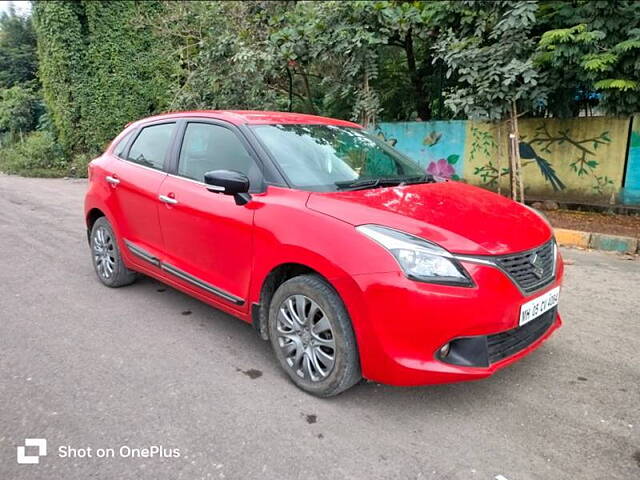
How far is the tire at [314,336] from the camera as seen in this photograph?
8.66 ft

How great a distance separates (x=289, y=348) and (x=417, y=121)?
28.0ft

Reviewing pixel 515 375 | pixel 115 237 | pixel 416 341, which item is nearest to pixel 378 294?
pixel 416 341

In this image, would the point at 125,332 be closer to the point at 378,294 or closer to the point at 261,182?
the point at 261,182

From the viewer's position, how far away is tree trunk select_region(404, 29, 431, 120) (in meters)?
10.4

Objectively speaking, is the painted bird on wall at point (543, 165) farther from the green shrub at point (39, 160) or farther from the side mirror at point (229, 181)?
the green shrub at point (39, 160)

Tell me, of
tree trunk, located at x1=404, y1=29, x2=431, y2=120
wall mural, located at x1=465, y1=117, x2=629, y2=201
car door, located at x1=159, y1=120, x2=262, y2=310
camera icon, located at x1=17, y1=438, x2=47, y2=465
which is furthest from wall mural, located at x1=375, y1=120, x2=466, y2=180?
camera icon, located at x1=17, y1=438, x2=47, y2=465

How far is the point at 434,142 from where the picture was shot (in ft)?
33.2

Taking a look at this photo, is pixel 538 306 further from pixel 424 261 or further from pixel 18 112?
pixel 18 112

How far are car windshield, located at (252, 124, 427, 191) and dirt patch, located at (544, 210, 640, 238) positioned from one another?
4.52 m

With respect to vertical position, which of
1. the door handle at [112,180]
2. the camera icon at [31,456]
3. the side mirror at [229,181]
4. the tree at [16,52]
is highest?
the tree at [16,52]

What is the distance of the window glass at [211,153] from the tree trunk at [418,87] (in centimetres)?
762

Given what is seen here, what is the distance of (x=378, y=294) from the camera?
2.45m

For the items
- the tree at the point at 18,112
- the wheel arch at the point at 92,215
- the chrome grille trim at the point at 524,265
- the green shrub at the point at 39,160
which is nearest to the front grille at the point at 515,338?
the chrome grille trim at the point at 524,265

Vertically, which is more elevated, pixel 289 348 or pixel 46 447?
pixel 289 348
